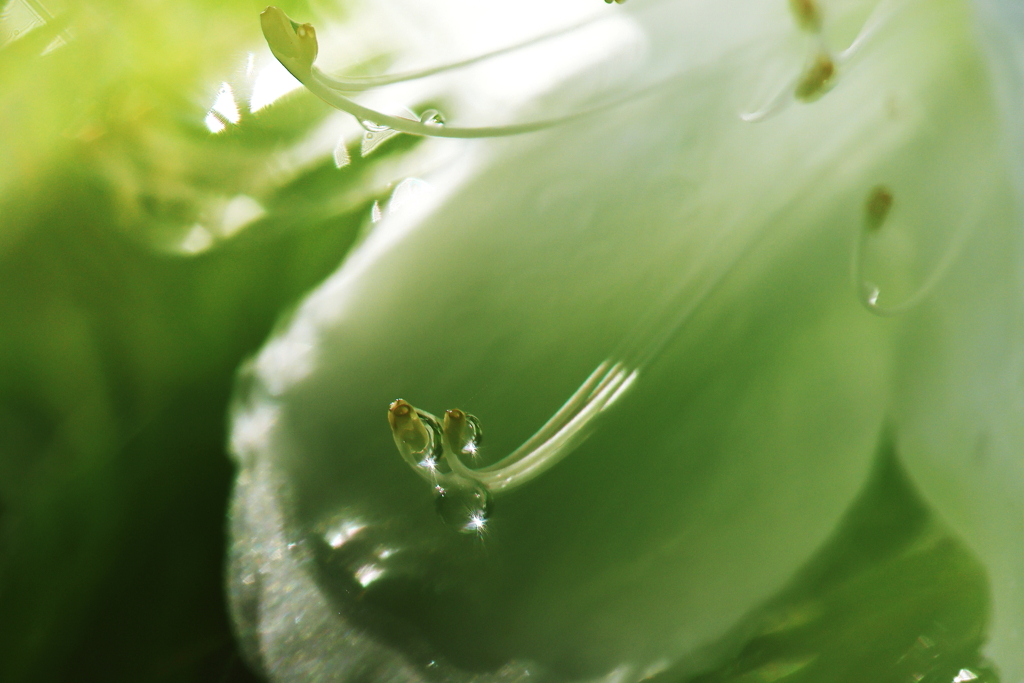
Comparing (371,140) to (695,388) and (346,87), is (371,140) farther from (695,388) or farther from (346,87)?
(695,388)

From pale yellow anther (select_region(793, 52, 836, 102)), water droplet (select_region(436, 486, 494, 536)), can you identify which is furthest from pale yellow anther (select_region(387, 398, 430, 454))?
pale yellow anther (select_region(793, 52, 836, 102))

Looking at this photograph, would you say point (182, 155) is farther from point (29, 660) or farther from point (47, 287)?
point (29, 660)

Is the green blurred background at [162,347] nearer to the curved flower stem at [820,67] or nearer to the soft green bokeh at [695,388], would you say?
the soft green bokeh at [695,388]

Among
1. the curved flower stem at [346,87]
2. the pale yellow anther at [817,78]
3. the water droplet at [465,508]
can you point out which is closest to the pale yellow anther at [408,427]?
the water droplet at [465,508]

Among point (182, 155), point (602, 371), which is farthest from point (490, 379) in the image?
point (182, 155)

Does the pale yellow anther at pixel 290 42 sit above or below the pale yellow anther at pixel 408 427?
above

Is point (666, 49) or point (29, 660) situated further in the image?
point (666, 49)
